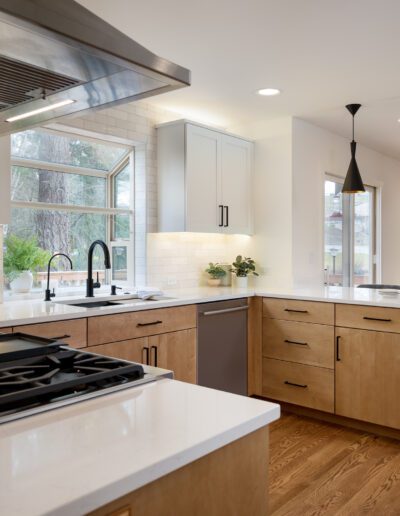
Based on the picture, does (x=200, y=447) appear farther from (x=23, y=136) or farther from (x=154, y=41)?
(x=23, y=136)

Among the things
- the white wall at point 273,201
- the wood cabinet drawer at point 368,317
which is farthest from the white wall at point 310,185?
the wood cabinet drawer at point 368,317

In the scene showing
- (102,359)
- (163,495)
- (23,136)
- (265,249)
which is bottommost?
(163,495)

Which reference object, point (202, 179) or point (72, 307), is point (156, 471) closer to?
point (72, 307)

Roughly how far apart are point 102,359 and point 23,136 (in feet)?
8.39

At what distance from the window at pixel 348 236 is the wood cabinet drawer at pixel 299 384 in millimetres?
1581

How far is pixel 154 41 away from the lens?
116 inches

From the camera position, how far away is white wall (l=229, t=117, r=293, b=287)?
15.1ft

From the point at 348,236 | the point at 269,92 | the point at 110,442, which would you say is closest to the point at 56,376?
the point at 110,442

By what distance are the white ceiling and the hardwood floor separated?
97.7 inches

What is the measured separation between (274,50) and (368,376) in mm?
2205

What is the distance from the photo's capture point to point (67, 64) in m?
1.27

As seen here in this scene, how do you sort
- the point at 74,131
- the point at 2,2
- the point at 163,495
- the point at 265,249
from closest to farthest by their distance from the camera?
1. the point at 163,495
2. the point at 2,2
3. the point at 74,131
4. the point at 265,249

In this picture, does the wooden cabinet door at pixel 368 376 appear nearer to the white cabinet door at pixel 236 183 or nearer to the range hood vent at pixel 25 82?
the white cabinet door at pixel 236 183

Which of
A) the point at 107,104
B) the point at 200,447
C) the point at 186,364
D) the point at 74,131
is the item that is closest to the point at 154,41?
the point at 74,131
